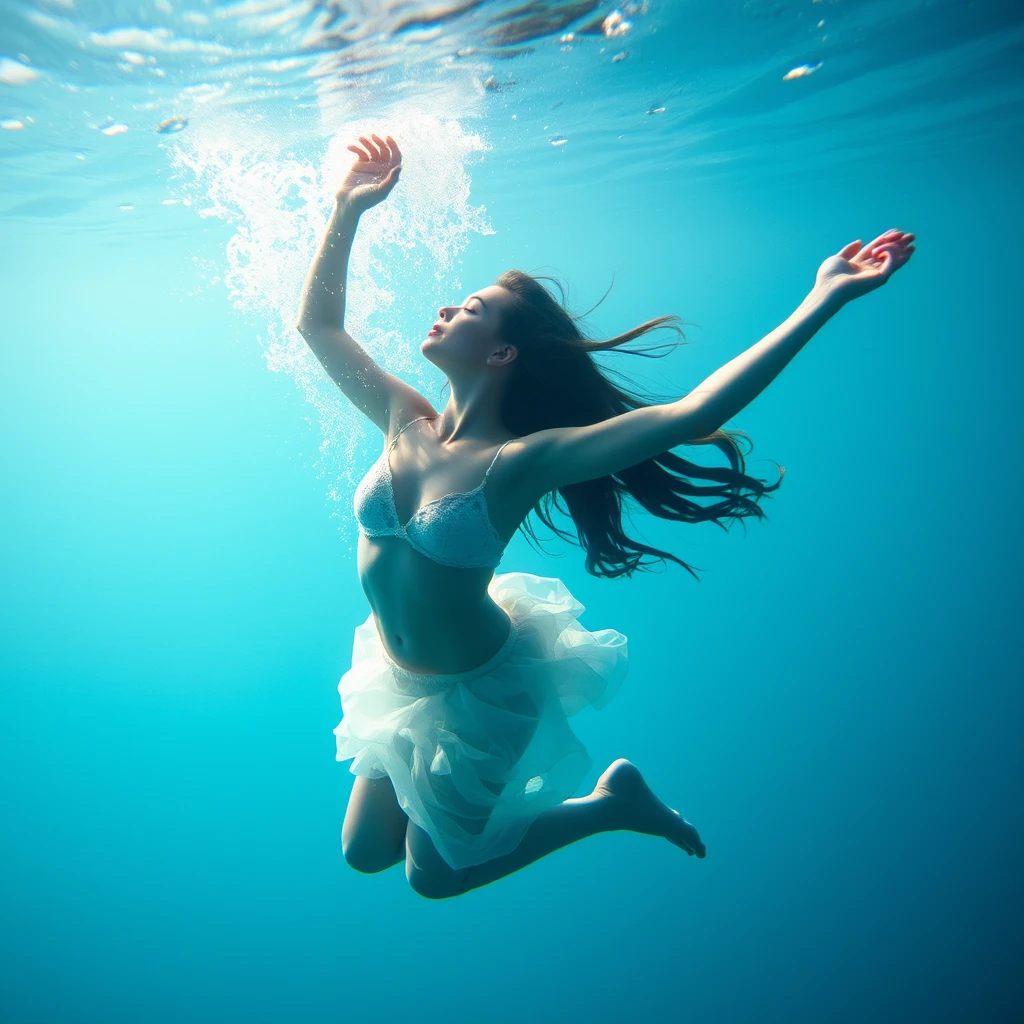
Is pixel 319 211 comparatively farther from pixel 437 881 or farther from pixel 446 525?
pixel 437 881

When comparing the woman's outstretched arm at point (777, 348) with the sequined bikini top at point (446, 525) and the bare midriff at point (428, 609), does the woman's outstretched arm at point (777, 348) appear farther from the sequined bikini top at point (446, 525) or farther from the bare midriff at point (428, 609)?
the bare midriff at point (428, 609)

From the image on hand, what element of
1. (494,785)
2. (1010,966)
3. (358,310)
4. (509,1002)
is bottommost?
(509,1002)

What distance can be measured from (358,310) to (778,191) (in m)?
19.3

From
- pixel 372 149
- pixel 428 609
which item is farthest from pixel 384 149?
Answer: pixel 428 609

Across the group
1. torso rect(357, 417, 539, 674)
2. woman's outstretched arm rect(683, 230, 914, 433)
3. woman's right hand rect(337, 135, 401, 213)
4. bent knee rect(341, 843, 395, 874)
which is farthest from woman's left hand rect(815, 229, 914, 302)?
bent knee rect(341, 843, 395, 874)

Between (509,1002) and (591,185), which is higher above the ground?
(591,185)

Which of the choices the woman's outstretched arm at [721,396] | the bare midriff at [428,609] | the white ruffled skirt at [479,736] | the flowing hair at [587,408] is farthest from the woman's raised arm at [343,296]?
the white ruffled skirt at [479,736]

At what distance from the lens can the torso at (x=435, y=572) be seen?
2.89m

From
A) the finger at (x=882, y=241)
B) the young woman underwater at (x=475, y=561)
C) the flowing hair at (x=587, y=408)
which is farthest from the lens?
the flowing hair at (x=587, y=408)

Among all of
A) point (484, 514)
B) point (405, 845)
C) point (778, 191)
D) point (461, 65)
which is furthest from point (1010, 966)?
point (778, 191)

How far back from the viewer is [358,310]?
5.71 metres

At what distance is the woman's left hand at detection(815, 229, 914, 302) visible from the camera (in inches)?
93.5

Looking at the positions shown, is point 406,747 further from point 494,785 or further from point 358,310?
point 358,310

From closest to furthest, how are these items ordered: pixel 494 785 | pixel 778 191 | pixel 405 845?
pixel 494 785 < pixel 405 845 < pixel 778 191
